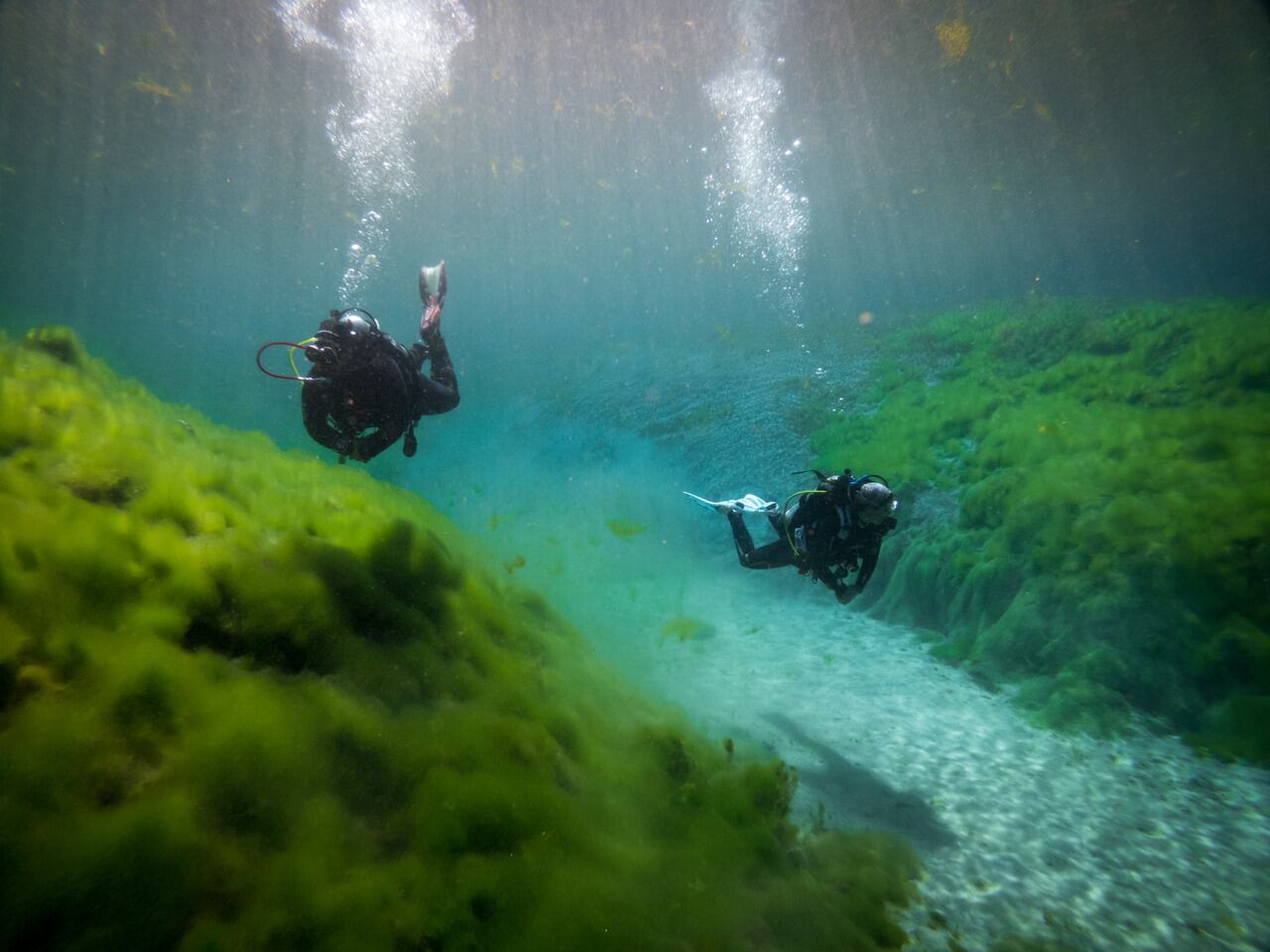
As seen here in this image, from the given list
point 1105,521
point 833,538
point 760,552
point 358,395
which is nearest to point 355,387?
point 358,395

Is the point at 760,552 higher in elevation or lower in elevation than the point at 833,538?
lower

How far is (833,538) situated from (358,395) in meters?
5.37

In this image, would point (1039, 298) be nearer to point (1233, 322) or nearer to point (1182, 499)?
point (1233, 322)

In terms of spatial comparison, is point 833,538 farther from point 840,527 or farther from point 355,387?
point 355,387

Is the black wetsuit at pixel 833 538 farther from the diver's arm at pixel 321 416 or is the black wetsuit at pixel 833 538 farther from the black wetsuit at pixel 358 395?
the diver's arm at pixel 321 416

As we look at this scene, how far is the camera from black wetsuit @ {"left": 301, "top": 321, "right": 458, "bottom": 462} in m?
3.88

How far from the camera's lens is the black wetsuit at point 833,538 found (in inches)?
233

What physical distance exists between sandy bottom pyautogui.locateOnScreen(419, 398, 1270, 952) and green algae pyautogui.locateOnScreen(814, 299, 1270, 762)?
0.69 meters

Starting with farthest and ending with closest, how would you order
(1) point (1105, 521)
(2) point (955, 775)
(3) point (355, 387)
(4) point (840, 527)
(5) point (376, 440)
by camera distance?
(1) point (1105, 521) < (4) point (840, 527) < (2) point (955, 775) < (5) point (376, 440) < (3) point (355, 387)

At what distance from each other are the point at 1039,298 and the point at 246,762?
2737 cm

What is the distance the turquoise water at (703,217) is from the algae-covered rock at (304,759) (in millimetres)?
1832

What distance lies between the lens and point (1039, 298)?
20500mm

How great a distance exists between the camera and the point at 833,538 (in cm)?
616

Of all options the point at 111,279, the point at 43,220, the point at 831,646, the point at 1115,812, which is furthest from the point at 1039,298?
the point at 111,279
